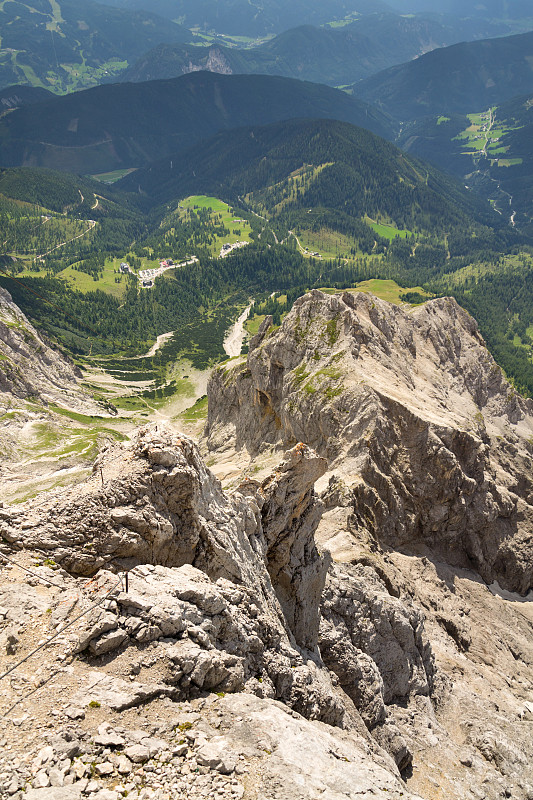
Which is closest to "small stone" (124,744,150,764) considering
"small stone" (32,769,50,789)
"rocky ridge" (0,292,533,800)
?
"rocky ridge" (0,292,533,800)

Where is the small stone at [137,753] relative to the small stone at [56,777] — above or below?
below

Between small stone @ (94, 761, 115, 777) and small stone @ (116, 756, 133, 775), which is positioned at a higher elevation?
small stone @ (94, 761, 115, 777)

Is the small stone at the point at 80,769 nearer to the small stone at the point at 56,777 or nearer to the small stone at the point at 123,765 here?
the small stone at the point at 56,777

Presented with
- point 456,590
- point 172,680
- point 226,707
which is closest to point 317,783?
point 226,707

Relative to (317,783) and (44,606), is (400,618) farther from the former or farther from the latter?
(44,606)

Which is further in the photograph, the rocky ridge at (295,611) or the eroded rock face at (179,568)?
the eroded rock face at (179,568)

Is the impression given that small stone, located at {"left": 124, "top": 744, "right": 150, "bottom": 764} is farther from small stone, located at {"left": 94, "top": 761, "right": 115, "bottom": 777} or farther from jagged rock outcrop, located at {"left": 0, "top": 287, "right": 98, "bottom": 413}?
jagged rock outcrop, located at {"left": 0, "top": 287, "right": 98, "bottom": 413}

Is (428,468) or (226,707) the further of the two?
(428,468)

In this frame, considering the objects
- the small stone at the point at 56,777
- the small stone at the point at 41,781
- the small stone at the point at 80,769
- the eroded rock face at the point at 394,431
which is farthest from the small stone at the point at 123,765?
the eroded rock face at the point at 394,431
